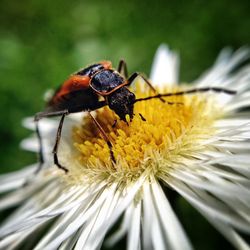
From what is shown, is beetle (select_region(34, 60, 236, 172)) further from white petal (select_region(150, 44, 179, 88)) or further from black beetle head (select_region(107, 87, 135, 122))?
white petal (select_region(150, 44, 179, 88))

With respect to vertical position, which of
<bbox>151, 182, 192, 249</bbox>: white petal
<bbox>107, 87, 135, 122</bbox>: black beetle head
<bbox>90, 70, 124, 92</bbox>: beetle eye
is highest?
<bbox>90, 70, 124, 92</bbox>: beetle eye

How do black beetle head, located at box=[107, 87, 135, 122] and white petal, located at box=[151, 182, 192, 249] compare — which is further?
black beetle head, located at box=[107, 87, 135, 122]

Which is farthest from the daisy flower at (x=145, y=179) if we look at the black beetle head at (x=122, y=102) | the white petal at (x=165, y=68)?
the white petal at (x=165, y=68)

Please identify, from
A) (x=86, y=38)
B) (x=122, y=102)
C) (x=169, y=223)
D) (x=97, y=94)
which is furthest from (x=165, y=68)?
(x=169, y=223)

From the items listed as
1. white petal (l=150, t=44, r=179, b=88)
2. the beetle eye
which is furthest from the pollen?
white petal (l=150, t=44, r=179, b=88)

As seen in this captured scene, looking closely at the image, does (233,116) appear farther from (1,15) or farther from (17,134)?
(1,15)

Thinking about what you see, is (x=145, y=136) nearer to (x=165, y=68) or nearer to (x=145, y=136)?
(x=145, y=136)

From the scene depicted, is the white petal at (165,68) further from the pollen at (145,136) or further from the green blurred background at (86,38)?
the pollen at (145,136)
